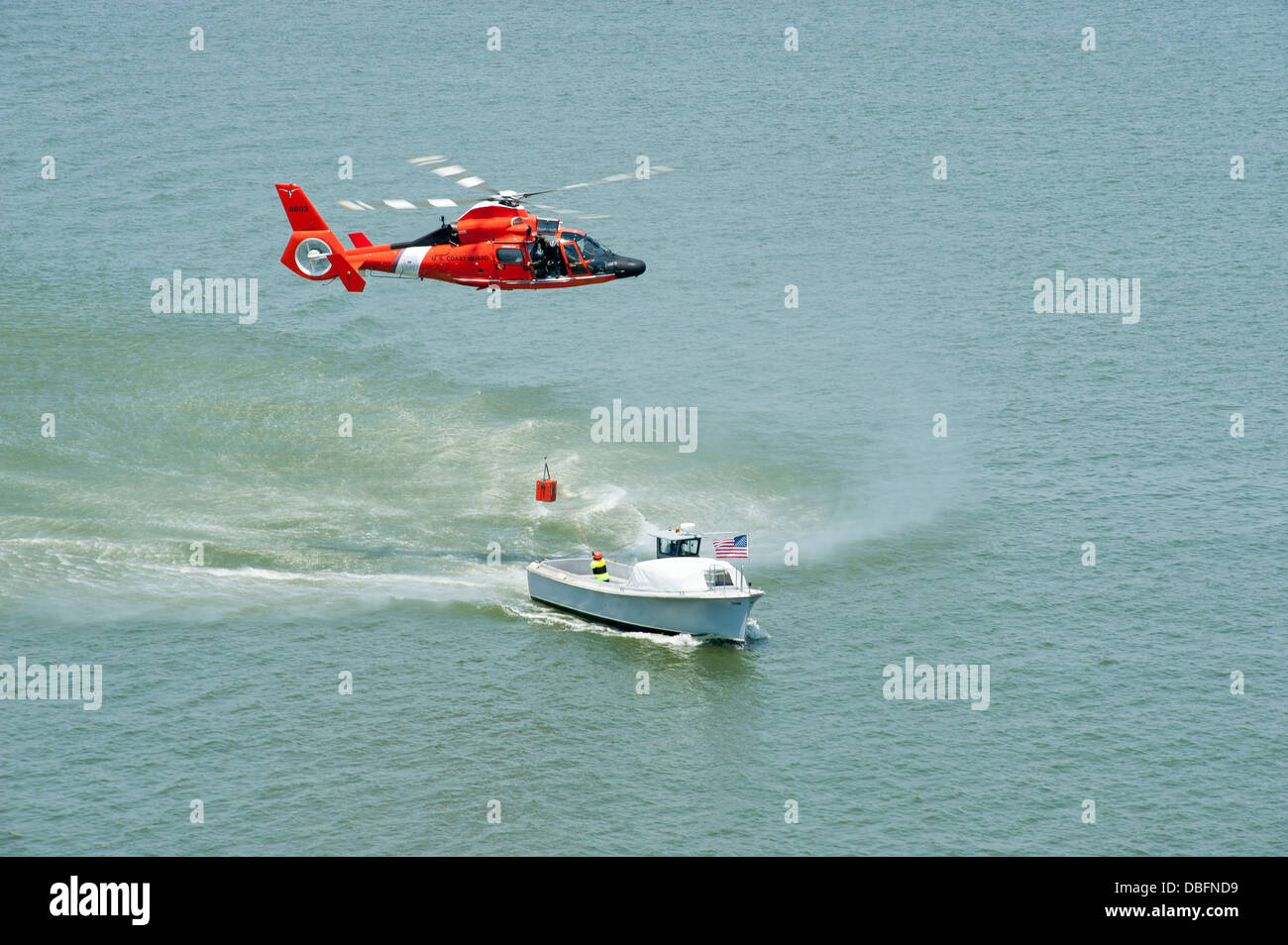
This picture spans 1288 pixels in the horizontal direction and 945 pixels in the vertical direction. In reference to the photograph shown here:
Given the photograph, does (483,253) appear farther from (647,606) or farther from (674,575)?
(647,606)

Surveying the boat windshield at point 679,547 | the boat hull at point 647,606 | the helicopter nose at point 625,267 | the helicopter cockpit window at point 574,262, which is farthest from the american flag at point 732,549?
the helicopter cockpit window at point 574,262

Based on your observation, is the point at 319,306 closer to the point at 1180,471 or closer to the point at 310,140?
the point at 310,140

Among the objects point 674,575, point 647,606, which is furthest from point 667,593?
point 647,606

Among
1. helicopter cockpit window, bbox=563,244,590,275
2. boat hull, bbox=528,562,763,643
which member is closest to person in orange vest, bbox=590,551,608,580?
boat hull, bbox=528,562,763,643

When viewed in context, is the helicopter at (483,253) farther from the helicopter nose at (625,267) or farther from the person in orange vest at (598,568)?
the person in orange vest at (598,568)

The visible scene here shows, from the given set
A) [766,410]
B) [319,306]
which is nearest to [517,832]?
Result: [766,410]

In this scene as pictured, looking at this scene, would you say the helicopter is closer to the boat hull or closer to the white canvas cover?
the white canvas cover
